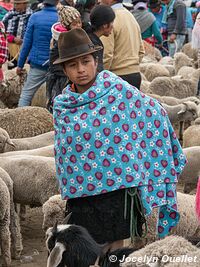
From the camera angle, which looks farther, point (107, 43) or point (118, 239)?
point (107, 43)

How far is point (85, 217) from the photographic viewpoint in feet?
15.7

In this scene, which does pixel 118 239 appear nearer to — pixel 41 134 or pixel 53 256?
pixel 53 256

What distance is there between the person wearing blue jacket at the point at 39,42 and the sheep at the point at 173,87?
394 centimetres

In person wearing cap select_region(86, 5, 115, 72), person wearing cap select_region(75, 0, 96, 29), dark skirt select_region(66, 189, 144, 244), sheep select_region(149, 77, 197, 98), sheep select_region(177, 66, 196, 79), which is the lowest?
sheep select_region(177, 66, 196, 79)

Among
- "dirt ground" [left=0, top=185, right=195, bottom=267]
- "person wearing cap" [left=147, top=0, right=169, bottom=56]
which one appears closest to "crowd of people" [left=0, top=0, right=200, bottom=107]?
"dirt ground" [left=0, top=185, right=195, bottom=267]

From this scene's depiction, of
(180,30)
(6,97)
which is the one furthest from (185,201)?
(180,30)

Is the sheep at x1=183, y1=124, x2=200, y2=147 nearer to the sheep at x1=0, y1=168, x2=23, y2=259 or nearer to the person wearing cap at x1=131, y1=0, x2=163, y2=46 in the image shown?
the sheep at x1=0, y1=168, x2=23, y2=259

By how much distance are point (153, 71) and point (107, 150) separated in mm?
10912

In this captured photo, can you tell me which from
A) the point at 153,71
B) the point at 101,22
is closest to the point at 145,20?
the point at 153,71

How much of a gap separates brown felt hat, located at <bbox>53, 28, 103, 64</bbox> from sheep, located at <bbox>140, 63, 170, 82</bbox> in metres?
10.7

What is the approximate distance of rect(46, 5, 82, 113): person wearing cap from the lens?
23.3ft

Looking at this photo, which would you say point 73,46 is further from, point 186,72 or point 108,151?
point 186,72

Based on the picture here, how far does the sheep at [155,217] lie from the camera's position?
5.98 meters

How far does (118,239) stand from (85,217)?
234mm
